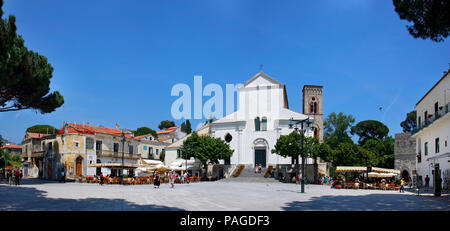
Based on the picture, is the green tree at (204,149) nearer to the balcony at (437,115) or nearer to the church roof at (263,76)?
the church roof at (263,76)

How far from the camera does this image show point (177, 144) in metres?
56.4

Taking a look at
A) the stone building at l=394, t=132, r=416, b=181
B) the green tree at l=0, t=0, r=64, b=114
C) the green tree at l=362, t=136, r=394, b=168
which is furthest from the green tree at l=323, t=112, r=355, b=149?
the green tree at l=0, t=0, r=64, b=114

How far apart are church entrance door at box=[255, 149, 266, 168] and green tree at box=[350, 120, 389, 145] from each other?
4874 cm

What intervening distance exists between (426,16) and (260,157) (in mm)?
36955

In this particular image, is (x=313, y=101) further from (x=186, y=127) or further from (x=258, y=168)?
(x=186, y=127)

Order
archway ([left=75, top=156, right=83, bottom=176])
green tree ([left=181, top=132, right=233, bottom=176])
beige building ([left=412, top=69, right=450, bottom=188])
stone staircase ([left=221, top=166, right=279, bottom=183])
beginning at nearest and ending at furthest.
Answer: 1. beige building ([left=412, top=69, right=450, bottom=188])
2. archway ([left=75, top=156, right=83, bottom=176])
3. stone staircase ([left=221, top=166, right=279, bottom=183])
4. green tree ([left=181, top=132, right=233, bottom=176])

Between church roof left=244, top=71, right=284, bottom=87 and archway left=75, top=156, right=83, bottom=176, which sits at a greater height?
church roof left=244, top=71, right=284, bottom=87

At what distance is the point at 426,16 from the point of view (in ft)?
47.0

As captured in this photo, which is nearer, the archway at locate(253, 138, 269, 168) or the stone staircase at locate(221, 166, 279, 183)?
the stone staircase at locate(221, 166, 279, 183)

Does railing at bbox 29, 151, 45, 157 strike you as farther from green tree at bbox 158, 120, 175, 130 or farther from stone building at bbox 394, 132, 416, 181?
green tree at bbox 158, 120, 175, 130

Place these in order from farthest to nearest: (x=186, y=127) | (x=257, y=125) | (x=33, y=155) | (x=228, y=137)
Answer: (x=186, y=127) → (x=228, y=137) → (x=257, y=125) → (x=33, y=155)

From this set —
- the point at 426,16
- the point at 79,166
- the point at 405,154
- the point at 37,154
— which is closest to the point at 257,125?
the point at 405,154

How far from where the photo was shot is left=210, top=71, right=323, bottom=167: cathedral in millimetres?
49719
